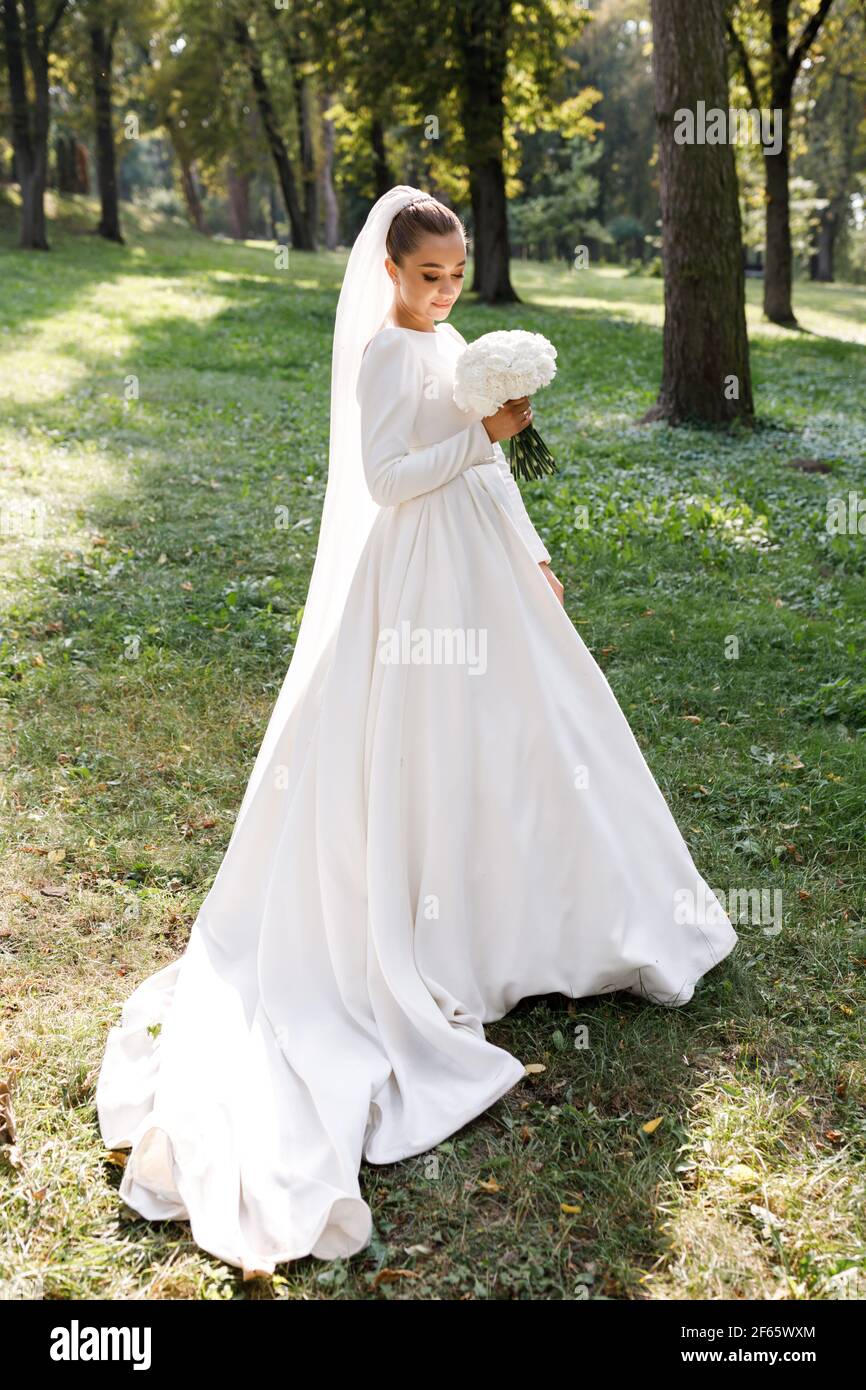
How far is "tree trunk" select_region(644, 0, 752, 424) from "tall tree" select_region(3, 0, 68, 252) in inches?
717

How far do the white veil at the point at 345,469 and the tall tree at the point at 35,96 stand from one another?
24481 mm

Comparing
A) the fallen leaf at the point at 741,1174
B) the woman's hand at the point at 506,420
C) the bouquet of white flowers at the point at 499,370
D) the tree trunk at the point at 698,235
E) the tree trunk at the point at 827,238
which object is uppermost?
the tree trunk at the point at 827,238

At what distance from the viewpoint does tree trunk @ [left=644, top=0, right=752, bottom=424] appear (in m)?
10.1

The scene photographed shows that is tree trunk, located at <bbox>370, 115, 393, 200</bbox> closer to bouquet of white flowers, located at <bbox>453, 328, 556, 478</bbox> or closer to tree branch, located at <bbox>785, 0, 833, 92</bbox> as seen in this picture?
tree branch, located at <bbox>785, 0, 833, 92</bbox>

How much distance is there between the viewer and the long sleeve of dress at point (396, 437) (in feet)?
10.4

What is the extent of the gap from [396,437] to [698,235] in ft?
27.6

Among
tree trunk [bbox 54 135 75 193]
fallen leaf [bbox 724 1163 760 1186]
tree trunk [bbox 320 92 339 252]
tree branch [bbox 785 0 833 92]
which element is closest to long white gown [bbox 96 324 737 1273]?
fallen leaf [bbox 724 1163 760 1186]

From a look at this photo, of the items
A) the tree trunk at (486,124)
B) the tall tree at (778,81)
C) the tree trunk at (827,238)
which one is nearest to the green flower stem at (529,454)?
the tall tree at (778,81)

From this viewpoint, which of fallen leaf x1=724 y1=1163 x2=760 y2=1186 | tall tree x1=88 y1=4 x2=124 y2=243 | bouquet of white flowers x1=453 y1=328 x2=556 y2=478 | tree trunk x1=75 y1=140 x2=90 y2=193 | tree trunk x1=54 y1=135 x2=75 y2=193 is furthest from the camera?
tree trunk x1=75 y1=140 x2=90 y2=193

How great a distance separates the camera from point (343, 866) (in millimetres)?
3352

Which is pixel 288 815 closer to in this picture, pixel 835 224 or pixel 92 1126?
pixel 92 1126

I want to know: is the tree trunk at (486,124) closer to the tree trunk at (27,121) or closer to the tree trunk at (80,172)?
the tree trunk at (27,121)

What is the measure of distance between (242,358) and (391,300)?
12.5m

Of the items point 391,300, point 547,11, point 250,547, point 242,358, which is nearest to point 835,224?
point 547,11
